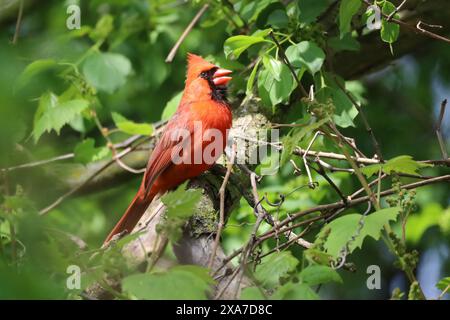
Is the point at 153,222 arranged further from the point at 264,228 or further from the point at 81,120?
the point at 81,120

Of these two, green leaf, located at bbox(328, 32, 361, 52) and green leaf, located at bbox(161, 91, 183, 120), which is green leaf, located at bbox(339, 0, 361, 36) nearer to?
green leaf, located at bbox(328, 32, 361, 52)

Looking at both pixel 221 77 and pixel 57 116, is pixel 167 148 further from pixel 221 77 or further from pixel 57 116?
pixel 57 116

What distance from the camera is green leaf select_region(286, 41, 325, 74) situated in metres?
2.80

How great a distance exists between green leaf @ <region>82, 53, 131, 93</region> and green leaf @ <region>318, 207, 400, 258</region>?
2.23 metres

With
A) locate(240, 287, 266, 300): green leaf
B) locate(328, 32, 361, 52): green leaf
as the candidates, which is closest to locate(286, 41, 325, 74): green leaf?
locate(328, 32, 361, 52): green leaf

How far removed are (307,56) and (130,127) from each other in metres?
1.10

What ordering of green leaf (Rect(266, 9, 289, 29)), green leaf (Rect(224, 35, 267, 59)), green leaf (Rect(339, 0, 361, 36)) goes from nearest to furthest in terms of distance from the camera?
green leaf (Rect(339, 0, 361, 36))
green leaf (Rect(224, 35, 267, 59))
green leaf (Rect(266, 9, 289, 29))

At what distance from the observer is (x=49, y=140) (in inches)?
173

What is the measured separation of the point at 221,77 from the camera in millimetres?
3469

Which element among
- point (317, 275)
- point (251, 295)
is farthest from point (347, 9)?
point (251, 295)

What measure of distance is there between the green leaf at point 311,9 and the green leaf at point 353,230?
4.28ft

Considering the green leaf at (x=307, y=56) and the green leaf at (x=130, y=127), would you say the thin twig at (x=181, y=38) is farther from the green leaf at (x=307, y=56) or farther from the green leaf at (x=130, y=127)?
the green leaf at (x=307, y=56)

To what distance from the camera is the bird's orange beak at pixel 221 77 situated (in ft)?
11.3

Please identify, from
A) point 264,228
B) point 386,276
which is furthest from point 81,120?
point 386,276
